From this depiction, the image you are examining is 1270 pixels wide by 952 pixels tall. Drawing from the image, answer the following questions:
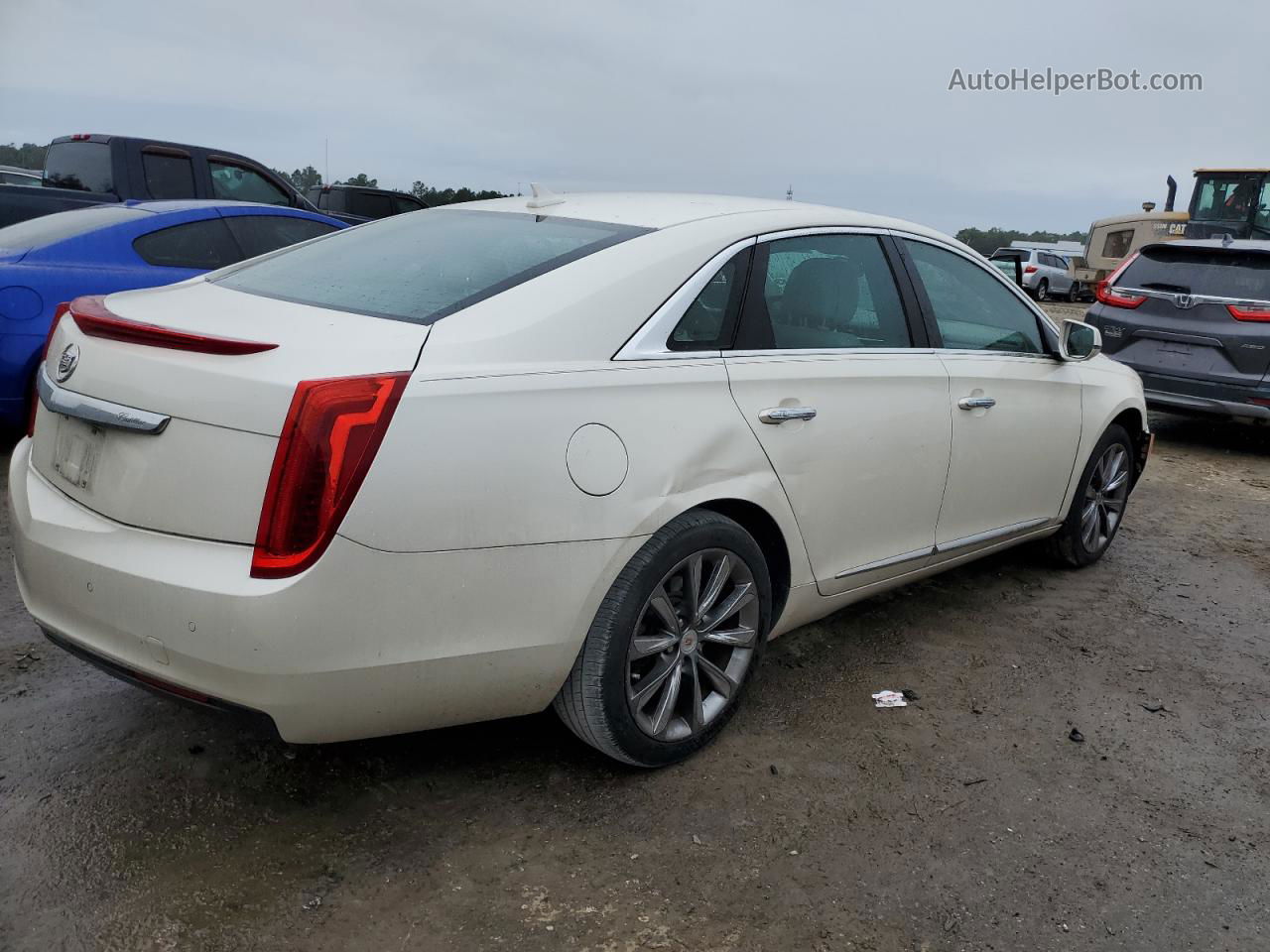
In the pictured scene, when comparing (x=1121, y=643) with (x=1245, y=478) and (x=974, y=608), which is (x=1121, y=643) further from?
(x=1245, y=478)

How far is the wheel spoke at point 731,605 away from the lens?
308 centimetres

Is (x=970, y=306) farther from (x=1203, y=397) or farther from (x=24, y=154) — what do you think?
(x=24, y=154)

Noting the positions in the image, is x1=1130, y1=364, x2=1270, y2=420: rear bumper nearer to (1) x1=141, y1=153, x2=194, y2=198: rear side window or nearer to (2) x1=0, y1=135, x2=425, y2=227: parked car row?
(2) x1=0, y1=135, x2=425, y2=227: parked car row

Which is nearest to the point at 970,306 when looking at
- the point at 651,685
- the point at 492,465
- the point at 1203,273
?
the point at 651,685

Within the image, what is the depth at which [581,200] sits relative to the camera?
362 centimetres

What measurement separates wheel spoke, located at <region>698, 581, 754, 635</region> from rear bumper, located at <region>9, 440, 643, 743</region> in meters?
0.49

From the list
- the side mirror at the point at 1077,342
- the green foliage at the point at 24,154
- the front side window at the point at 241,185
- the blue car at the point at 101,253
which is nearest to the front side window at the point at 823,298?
the side mirror at the point at 1077,342

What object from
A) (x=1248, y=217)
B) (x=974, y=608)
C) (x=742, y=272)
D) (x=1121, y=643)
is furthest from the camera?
(x=1248, y=217)

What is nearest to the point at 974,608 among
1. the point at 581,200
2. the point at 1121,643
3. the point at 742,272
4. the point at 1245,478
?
the point at 1121,643

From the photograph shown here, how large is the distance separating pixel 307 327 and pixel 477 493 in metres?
0.58

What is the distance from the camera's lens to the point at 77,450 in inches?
103

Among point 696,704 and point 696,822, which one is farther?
point 696,704

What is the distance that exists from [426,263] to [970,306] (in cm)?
220

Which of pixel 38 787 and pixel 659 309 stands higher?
pixel 659 309
